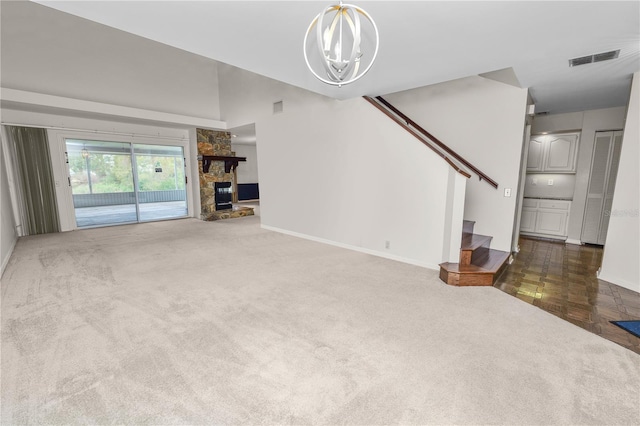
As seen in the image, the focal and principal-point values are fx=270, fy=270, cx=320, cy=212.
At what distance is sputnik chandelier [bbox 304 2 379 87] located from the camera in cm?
149

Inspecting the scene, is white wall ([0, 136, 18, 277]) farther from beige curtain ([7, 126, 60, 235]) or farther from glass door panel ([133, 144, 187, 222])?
glass door panel ([133, 144, 187, 222])

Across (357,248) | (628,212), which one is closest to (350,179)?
(357,248)

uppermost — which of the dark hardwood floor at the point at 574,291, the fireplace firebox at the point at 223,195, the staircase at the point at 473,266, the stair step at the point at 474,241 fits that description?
the fireplace firebox at the point at 223,195

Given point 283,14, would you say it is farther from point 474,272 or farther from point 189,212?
point 189,212

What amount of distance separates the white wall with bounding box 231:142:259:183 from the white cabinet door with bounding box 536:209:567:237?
9878 mm

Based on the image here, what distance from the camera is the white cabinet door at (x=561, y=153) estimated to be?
5.14 m

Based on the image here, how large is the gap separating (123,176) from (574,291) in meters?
9.23

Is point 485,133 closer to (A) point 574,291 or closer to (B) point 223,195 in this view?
A: (A) point 574,291

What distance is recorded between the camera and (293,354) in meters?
2.00

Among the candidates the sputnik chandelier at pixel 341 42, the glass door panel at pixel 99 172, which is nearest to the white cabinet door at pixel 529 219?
the sputnik chandelier at pixel 341 42

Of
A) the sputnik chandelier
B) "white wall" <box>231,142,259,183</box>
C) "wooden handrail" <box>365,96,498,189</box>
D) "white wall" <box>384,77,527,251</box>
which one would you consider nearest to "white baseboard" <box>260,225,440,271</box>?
"white wall" <box>384,77,527,251</box>

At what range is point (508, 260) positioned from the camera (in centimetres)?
398

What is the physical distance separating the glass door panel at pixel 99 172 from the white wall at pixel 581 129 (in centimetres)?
961

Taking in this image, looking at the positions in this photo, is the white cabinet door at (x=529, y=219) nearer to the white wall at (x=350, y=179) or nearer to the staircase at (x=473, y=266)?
the staircase at (x=473, y=266)
